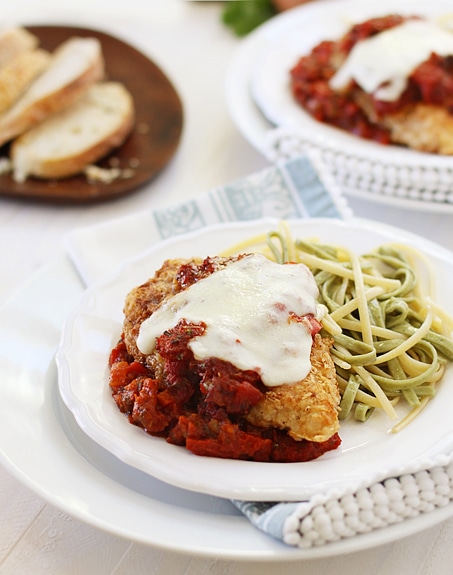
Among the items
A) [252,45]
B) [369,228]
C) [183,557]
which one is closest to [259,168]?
[252,45]

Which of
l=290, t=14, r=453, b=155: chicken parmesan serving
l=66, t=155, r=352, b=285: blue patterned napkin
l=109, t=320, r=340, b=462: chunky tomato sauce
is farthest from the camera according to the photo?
l=290, t=14, r=453, b=155: chicken parmesan serving

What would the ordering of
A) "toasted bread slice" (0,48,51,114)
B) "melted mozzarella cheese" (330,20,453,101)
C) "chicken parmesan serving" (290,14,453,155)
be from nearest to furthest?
"chicken parmesan serving" (290,14,453,155), "melted mozzarella cheese" (330,20,453,101), "toasted bread slice" (0,48,51,114)

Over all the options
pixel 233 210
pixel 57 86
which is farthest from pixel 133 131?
pixel 233 210

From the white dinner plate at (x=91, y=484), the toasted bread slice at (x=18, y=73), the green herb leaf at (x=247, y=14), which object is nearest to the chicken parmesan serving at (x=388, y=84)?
the green herb leaf at (x=247, y=14)

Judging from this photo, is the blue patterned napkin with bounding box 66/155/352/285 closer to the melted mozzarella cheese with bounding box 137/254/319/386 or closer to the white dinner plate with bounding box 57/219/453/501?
the white dinner plate with bounding box 57/219/453/501

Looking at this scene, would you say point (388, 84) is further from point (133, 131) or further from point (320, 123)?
point (133, 131)

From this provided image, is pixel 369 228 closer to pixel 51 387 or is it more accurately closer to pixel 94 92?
pixel 51 387

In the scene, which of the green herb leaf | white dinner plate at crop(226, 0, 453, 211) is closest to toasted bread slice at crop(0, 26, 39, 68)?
white dinner plate at crop(226, 0, 453, 211)
